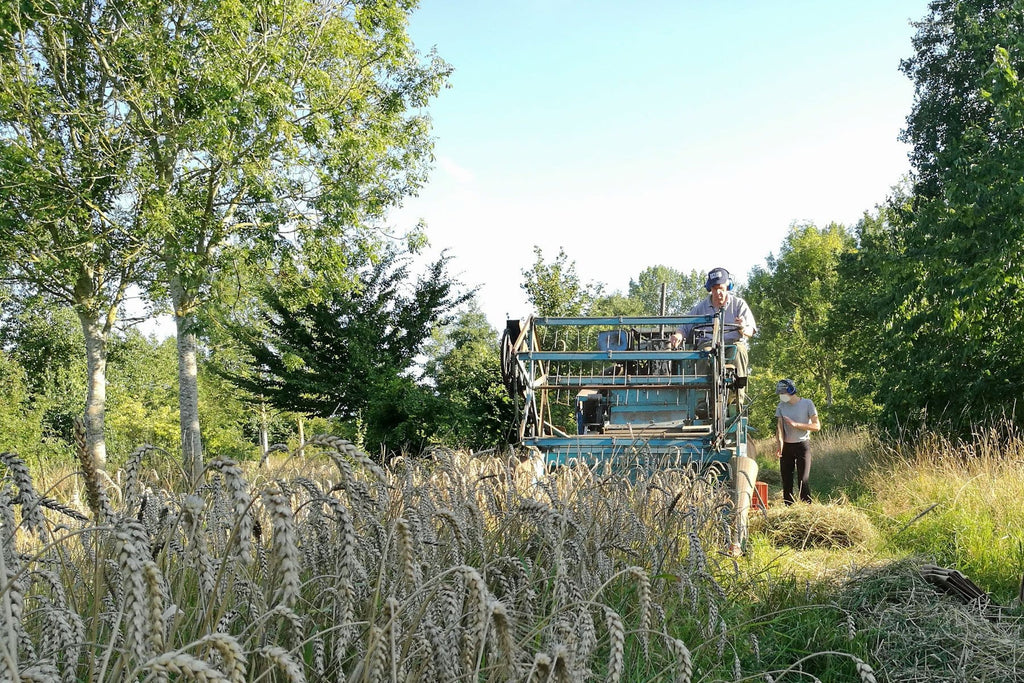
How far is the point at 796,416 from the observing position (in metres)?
10.7

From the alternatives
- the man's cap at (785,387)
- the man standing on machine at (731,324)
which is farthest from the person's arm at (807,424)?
the man standing on machine at (731,324)

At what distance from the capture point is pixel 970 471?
10211 millimetres

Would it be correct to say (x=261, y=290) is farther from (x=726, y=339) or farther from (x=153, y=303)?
(x=726, y=339)

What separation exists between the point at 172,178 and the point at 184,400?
462cm

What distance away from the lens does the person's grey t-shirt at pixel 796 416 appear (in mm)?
10680

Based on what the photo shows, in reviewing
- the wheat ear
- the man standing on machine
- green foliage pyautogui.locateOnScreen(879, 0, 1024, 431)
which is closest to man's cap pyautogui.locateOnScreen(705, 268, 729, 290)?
the man standing on machine

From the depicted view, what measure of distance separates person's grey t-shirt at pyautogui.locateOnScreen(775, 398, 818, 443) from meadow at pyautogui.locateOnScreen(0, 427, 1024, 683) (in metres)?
2.56

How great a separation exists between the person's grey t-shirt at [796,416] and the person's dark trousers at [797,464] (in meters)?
0.08

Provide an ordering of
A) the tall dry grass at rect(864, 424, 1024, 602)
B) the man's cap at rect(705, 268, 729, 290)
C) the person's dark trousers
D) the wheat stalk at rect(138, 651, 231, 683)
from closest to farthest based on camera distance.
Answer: the wheat stalk at rect(138, 651, 231, 683) → the tall dry grass at rect(864, 424, 1024, 602) → the man's cap at rect(705, 268, 729, 290) → the person's dark trousers

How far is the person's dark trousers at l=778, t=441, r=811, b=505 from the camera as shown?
10664 mm

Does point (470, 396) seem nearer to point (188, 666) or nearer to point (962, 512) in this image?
point (962, 512)

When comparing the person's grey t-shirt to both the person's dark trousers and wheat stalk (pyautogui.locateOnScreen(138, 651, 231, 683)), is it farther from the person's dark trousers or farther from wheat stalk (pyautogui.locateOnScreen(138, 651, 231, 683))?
wheat stalk (pyautogui.locateOnScreen(138, 651, 231, 683))

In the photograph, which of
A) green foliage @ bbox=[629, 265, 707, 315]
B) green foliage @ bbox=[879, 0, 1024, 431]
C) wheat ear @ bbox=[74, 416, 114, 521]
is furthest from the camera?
green foliage @ bbox=[629, 265, 707, 315]

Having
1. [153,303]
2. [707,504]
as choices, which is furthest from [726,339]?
[153,303]
